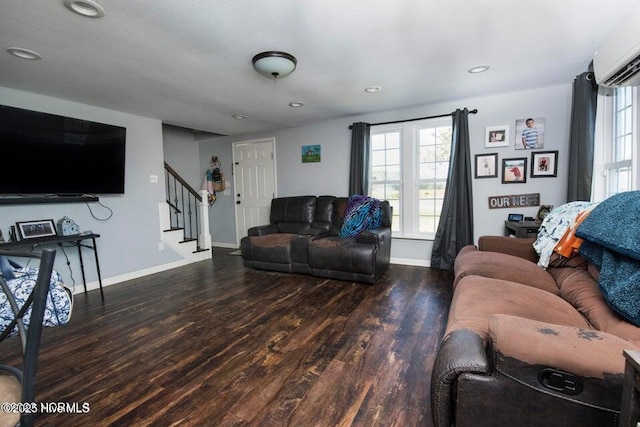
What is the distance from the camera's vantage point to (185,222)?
5.72 metres

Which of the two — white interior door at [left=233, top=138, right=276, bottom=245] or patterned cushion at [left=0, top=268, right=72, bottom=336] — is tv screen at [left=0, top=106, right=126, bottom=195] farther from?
patterned cushion at [left=0, top=268, right=72, bottom=336]

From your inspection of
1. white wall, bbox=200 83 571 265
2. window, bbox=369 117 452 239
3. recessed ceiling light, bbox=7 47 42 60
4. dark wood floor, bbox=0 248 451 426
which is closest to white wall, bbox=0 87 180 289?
dark wood floor, bbox=0 248 451 426

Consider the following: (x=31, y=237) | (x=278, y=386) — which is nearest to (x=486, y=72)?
(x=278, y=386)

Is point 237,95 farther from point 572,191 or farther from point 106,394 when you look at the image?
point 572,191

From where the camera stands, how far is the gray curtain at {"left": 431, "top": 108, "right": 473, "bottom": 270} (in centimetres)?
368

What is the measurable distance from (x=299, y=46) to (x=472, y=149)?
2.65 metres

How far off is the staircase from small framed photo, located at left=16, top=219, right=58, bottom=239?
131cm

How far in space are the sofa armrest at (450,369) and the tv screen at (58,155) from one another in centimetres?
390

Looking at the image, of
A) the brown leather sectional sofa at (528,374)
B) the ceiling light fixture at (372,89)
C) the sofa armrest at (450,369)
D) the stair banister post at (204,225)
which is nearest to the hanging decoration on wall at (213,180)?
the stair banister post at (204,225)

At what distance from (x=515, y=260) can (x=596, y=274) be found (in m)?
0.53

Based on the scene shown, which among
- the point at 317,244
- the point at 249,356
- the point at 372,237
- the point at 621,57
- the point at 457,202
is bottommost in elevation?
the point at 249,356

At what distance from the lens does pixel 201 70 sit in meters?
2.62

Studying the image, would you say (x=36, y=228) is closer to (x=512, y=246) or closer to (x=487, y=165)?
(x=512, y=246)

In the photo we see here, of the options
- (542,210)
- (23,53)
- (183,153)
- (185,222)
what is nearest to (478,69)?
(542,210)
